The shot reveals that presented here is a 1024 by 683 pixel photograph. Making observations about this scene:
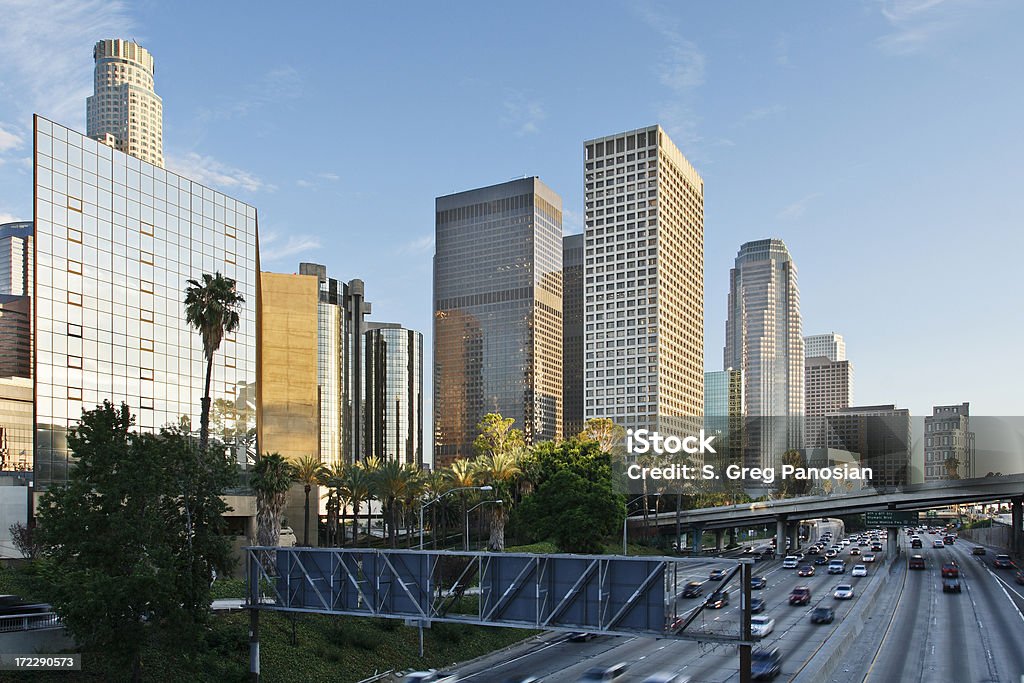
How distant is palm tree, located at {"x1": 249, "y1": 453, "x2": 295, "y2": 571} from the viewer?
233 ft

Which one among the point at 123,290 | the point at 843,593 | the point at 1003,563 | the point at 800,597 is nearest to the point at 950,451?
the point at 1003,563

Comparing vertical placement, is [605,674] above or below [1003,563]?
above

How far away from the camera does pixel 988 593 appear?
322 ft

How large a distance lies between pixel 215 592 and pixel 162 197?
47.9 metres

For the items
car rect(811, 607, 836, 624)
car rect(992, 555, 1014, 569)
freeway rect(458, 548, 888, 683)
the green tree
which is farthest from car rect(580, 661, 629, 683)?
car rect(992, 555, 1014, 569)

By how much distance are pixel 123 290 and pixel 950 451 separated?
353 feet

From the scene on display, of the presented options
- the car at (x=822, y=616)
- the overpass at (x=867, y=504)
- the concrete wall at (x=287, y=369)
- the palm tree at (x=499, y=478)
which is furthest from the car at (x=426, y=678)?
the overpass at (x=867, y=504)

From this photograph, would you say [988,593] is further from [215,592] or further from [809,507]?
[215,592]

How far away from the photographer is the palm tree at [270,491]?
71.0 metres

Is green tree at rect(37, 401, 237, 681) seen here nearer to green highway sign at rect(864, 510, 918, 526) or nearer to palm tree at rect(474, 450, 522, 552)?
palm tree at rect(474, 450, 522, 552)

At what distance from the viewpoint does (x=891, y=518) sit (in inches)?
5049

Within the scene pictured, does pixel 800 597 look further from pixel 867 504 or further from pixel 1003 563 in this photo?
pixel 1003 563

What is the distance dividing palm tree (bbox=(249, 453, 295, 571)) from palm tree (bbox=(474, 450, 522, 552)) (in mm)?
25632

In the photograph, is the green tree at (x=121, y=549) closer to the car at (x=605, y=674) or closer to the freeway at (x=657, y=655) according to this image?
the freeway at (x=657, y=655)
